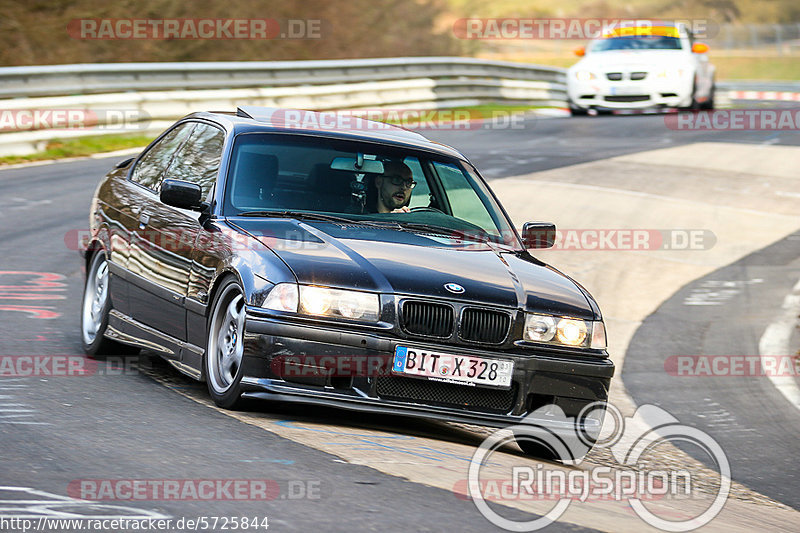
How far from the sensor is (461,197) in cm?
735

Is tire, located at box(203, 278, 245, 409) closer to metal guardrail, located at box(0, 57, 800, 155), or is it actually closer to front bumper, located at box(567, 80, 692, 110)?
metal guardrail, located at box(0, 57, 800, 155)

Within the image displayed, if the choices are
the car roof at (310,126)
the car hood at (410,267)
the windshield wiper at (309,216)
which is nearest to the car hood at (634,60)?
the car roof at (310,126)

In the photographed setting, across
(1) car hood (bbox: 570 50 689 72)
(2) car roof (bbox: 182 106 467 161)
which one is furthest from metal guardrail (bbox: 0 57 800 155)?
(2) car roof (bbox: 182 106 467 161)

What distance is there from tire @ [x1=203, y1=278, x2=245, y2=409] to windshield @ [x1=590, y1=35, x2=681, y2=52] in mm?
19241

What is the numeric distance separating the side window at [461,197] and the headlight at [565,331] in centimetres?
131

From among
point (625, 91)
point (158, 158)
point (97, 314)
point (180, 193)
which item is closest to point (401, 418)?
point (180, 193)

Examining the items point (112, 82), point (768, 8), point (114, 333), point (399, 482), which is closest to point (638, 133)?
point (112, 82)

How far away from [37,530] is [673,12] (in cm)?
8684

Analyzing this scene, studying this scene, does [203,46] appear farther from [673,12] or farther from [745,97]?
[673,12]

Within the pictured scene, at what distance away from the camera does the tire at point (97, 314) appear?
7668 millimetres

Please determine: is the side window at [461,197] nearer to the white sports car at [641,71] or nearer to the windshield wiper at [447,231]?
the windshield wiper at [447,231]

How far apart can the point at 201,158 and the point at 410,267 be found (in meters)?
1.87

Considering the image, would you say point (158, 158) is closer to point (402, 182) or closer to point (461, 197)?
point (402, 182)

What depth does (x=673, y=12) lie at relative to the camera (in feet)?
284
